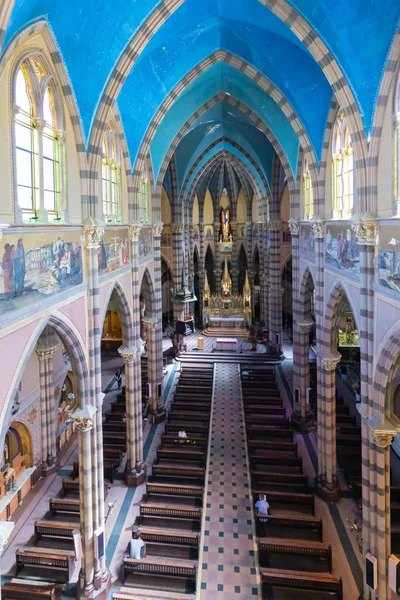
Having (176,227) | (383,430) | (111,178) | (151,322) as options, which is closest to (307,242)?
(151,322)

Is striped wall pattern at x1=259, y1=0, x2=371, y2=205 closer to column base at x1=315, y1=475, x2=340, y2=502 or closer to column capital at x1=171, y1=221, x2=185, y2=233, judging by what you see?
column base at x1=315, y1=475, x2=340, y2=502

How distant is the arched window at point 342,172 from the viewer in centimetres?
1391

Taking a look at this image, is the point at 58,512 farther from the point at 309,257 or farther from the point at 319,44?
the point at 319,44

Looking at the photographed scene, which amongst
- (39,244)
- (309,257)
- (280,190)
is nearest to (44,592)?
(39,244)

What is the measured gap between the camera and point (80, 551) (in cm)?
1162

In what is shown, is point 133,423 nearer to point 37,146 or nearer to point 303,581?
point 303,581

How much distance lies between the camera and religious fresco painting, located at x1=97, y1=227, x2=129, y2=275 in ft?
44.1

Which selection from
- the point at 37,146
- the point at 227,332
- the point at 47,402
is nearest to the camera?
the point at 37,146

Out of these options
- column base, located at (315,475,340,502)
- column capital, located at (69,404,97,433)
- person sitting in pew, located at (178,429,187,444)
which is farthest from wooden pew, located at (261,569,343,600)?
person sitting in pew, located at (178,429,187,444)

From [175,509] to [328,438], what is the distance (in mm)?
5789

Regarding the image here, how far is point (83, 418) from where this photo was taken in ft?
38.3

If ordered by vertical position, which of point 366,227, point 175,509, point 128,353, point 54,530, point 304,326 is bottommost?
point 54,530

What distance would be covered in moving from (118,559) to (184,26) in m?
15.6

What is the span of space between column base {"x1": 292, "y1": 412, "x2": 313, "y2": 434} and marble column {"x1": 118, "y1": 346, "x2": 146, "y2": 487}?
7.74 m
